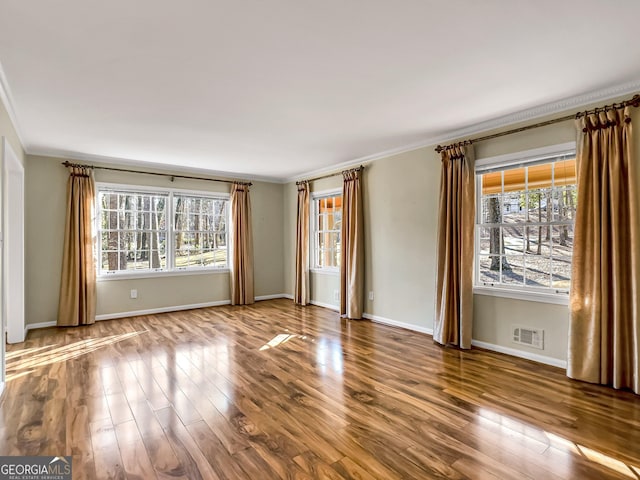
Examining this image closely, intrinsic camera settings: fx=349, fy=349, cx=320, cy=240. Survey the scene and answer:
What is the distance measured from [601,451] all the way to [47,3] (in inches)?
157

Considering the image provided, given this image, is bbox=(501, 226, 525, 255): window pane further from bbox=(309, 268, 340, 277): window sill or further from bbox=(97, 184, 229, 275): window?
bbox=(97, 184, 229, 275): window

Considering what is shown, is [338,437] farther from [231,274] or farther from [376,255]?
[231,274]

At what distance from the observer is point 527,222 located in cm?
373

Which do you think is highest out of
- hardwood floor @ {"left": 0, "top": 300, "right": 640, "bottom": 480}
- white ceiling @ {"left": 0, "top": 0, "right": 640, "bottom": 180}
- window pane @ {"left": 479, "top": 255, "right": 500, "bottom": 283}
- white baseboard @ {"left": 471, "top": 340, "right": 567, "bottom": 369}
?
white ceiling @ {"left": 0, "top": 0, "right": 640, "bottom": 180}

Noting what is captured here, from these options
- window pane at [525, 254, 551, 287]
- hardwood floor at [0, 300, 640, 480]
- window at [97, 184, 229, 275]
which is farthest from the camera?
window at [97, 184, 229, 275]

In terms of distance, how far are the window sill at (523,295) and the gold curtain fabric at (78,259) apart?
17.4 ft

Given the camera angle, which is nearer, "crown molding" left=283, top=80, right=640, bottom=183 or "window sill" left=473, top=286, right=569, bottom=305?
"crown molding" left=283, top=80, right=640, bottom=183

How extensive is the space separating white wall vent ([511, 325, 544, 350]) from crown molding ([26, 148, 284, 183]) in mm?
5088

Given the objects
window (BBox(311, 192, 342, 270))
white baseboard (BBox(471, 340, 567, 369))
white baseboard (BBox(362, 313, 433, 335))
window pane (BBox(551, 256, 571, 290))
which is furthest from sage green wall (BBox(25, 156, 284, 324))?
window pane (BBox(551, 256, 571, 290))

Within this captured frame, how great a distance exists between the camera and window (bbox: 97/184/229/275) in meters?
5.56

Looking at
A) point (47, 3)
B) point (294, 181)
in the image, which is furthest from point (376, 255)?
point (47, 3)

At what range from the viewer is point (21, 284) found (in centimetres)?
437

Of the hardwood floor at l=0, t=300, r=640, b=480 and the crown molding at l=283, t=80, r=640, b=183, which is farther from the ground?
the crown molding at l=283, t=80, r=640, b=183

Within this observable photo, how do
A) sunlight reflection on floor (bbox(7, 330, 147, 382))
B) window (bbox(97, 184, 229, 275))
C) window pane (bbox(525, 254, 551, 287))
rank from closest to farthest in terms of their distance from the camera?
sunlight reflection on floor (bbox(7, 330, 147, 382)) → window pane (bbox(525, 254, 551, 287)) → window (bbox(97, 184, 229, 275))
